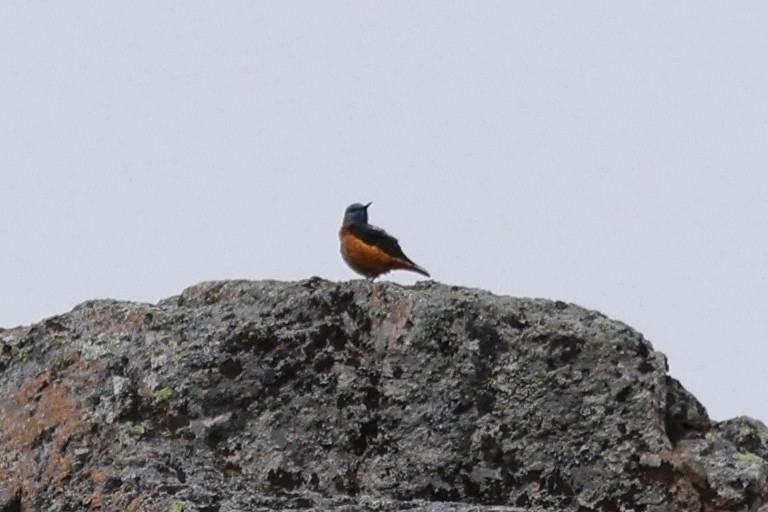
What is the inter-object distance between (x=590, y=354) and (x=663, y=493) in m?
0.75

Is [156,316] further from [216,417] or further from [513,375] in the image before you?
[513,375]

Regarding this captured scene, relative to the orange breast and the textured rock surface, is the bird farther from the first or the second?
the textured rock surface

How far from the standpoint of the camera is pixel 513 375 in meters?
6.48

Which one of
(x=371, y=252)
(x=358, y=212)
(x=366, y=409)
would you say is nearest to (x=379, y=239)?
(x=371, y=252)

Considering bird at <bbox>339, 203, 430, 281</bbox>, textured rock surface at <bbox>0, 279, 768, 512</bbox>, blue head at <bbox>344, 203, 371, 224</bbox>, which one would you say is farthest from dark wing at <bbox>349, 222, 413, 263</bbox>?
textured rock surface at <bbox>0, 279, 768, 512</bbox>

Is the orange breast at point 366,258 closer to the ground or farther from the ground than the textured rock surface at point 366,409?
farther from the ground

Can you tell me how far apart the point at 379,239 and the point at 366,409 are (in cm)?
476

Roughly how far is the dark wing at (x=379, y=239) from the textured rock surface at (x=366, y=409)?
414 cm

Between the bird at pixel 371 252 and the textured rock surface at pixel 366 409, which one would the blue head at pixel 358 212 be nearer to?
the bird at pixel 371 252

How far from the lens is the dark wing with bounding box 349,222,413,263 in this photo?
1098 cm

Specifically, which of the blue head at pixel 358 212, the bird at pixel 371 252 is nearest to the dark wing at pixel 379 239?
the bird at pixel 371 252

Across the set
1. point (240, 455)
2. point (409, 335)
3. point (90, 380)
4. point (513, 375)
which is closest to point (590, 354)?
point (513, 375)

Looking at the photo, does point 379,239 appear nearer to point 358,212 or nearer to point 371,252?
point 371,252

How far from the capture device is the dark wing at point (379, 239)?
11.0 meters
